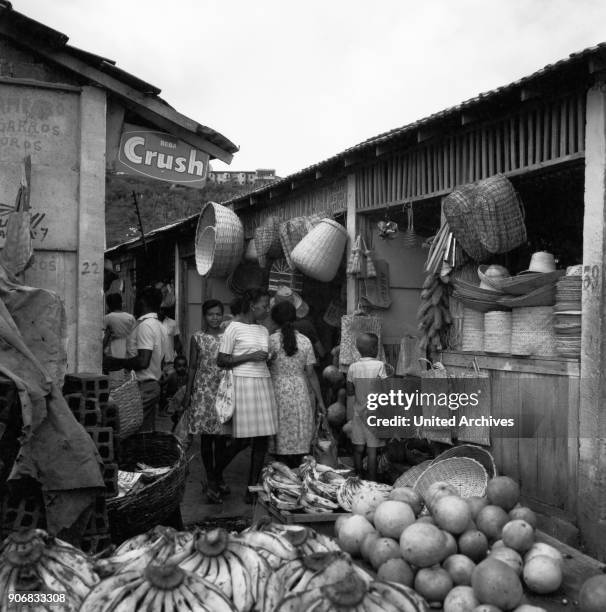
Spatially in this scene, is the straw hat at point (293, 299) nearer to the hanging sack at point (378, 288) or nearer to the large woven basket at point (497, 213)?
the hanging sack at point (378, 288)

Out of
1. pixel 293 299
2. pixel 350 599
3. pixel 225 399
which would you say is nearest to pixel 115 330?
pixel 225 399

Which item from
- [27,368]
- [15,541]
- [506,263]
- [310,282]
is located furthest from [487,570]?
[310,282]

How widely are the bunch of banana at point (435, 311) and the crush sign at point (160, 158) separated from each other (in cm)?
219

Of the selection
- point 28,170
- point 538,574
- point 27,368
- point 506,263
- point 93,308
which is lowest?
point 538,574

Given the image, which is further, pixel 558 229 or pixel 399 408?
pixel 558 229

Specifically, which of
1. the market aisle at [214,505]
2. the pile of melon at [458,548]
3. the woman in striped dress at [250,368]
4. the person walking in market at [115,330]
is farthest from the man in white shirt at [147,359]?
the pile of melon at [458,548]

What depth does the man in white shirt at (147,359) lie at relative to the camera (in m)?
6.42

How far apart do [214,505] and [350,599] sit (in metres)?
4.56

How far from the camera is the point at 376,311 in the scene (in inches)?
297

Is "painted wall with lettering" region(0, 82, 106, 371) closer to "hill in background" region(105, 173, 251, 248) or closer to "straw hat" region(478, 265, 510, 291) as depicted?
"straw hat" region(478, 265, 510, 291)

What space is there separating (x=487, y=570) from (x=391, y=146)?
486 centimetres

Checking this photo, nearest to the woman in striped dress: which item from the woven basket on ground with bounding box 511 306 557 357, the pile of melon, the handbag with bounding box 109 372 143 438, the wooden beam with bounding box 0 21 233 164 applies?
the handbag with bounding box 109 372 143 438

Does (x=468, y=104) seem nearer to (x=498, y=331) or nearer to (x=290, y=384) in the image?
(x=498, y=331)

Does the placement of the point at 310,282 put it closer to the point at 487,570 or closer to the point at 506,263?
the point at 506,263
